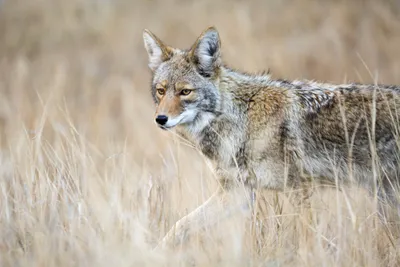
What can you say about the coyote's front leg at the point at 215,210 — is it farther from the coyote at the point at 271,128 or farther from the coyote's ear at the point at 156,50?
the coyote's ear at the point at 156,50

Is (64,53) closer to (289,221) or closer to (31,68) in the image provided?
(31,68)

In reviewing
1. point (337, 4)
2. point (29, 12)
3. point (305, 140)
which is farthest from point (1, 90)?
point (305, 140)

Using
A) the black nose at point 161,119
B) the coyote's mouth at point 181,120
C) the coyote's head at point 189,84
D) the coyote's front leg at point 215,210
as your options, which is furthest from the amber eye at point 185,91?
the coyote's front leg at point 215,210

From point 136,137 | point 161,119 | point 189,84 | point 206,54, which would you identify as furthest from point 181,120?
point 136,137

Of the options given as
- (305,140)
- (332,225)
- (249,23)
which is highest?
(249,23)

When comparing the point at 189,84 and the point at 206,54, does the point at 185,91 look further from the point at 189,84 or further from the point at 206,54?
the point at 206,54

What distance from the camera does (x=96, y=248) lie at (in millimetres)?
3906

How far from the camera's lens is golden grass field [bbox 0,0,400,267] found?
13.6 ft

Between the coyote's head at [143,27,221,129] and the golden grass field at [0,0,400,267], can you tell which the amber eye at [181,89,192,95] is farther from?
the golden grass field at [0,0,400,267]

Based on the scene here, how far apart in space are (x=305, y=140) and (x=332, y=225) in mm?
676

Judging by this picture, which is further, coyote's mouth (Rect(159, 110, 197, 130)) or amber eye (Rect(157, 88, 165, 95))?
amber eye (Rect(157, 88, 165, 95))

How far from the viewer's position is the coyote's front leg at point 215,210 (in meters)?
4.63

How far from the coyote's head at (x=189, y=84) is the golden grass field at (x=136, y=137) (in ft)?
1.25

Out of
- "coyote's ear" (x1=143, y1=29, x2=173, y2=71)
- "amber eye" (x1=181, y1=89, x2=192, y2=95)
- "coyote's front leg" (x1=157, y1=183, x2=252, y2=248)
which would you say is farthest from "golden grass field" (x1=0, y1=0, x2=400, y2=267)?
"coyote's ear" (x1=143, y1=29, x2=173, y2=71)
